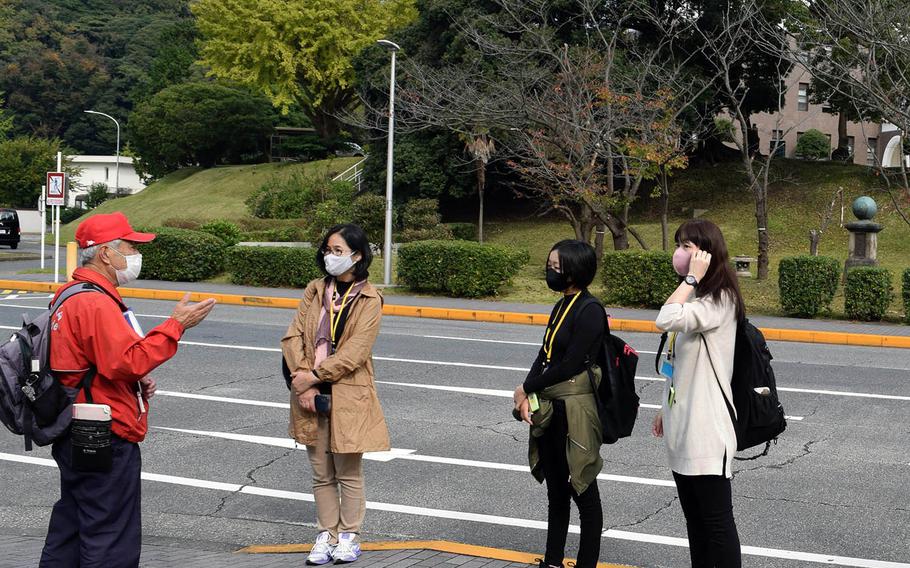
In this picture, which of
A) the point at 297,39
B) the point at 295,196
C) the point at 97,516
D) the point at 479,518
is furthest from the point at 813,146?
the point at 97,516

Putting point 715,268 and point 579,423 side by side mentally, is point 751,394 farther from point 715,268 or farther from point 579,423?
point 579,423

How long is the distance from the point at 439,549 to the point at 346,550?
0.49m

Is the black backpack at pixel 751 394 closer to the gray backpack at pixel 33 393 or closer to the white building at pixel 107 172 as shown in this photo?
the gray backpack at pixel 33 393

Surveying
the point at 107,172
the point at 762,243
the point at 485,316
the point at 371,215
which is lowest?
the point at 485,316

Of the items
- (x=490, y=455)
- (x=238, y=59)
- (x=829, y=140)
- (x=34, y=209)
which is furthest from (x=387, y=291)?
(x=34, y=209)

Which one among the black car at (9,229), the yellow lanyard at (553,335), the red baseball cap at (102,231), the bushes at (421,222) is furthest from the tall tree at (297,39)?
the red baseball cap at (102,231)

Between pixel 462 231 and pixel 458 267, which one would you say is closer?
pixel 458 267

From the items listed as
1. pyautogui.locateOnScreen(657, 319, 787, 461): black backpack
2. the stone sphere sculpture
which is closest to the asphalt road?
pyautogui.locateOnScreen(657, 319, 787, 461): black backpack

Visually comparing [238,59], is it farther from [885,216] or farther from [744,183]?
[885,216]

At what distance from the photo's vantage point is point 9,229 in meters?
42.3

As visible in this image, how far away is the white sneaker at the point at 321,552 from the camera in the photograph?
16.7 feet

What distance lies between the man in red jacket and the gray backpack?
5 cm

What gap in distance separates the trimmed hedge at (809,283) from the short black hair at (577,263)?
14.8m

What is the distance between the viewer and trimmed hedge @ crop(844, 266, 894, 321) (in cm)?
1812
